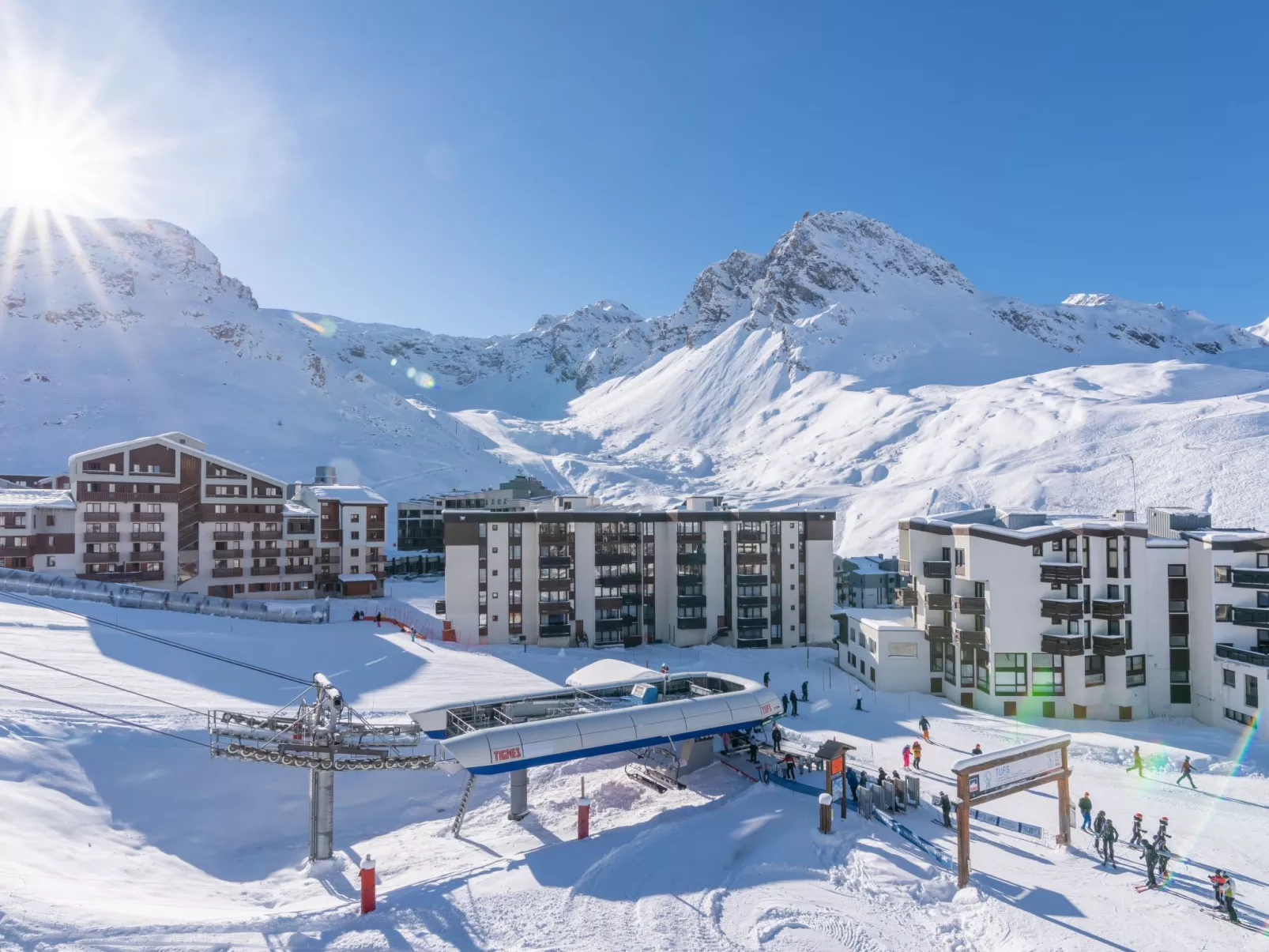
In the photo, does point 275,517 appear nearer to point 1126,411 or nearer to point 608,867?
point 608,867

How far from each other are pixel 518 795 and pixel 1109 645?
3283cm

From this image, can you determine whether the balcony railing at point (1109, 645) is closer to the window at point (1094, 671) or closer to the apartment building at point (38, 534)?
the window at point (1094, 671)

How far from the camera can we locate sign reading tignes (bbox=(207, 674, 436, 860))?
901 inches

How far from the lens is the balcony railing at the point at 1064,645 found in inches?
1508

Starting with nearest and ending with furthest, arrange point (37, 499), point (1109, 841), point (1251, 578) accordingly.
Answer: point (1109, 841), point (1251, 578), point (37, 499)

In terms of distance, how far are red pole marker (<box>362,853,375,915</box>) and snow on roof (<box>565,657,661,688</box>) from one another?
15893mm

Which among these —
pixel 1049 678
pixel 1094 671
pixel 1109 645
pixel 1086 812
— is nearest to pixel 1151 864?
pixel 1086 812

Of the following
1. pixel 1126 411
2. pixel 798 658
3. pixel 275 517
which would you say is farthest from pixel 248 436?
pixel 1126 411

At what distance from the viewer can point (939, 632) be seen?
42969mm

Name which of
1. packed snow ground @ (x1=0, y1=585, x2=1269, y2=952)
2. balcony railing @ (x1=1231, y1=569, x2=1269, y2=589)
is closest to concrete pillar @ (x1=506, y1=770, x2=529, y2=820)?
packed snow ground @ (x1=0, y1=585, x2=1269, y2=952)

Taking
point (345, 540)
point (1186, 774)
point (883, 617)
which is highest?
point (345, 540)

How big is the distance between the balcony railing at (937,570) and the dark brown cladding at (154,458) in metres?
60.7

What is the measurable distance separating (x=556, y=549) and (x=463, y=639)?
9.65 metres

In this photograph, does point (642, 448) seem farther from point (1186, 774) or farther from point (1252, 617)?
point (1186, 774)
